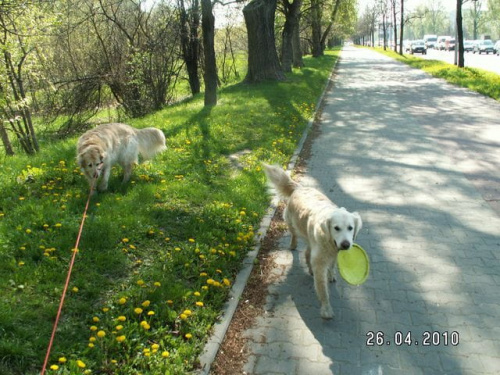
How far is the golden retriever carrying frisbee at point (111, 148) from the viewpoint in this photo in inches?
247

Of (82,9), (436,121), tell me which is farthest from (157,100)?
(436,121)

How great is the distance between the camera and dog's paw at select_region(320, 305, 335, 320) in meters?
4.21

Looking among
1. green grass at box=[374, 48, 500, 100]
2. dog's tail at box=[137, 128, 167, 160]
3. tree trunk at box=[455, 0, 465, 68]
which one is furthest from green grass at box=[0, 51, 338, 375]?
tree trunk at box=[455, 0, 465, 68]

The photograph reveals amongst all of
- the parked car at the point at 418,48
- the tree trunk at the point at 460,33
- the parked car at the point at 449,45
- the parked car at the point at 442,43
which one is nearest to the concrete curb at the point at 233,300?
the tree trunk at the point at 460,33

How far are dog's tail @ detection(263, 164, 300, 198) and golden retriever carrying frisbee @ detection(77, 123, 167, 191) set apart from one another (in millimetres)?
2577

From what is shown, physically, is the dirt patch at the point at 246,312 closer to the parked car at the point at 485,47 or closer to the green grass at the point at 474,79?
the green grass at the point at 474,79

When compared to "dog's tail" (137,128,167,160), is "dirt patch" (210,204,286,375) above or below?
below

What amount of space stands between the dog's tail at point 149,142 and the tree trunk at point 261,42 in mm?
13805

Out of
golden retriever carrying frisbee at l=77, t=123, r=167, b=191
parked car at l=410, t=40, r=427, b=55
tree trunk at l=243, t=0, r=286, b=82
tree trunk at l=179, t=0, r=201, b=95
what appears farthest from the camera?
parked car at l=410, t=40, r=427, b=55

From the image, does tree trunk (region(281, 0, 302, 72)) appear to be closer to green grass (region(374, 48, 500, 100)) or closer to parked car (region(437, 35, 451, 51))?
green grass (region(374, 48, 500, 100))

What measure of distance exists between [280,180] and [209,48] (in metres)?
10.3

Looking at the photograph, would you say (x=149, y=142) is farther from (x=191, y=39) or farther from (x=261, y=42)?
(x=261, y=42)

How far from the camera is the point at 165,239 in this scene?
5426mm

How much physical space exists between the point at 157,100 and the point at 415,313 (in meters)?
15.5
